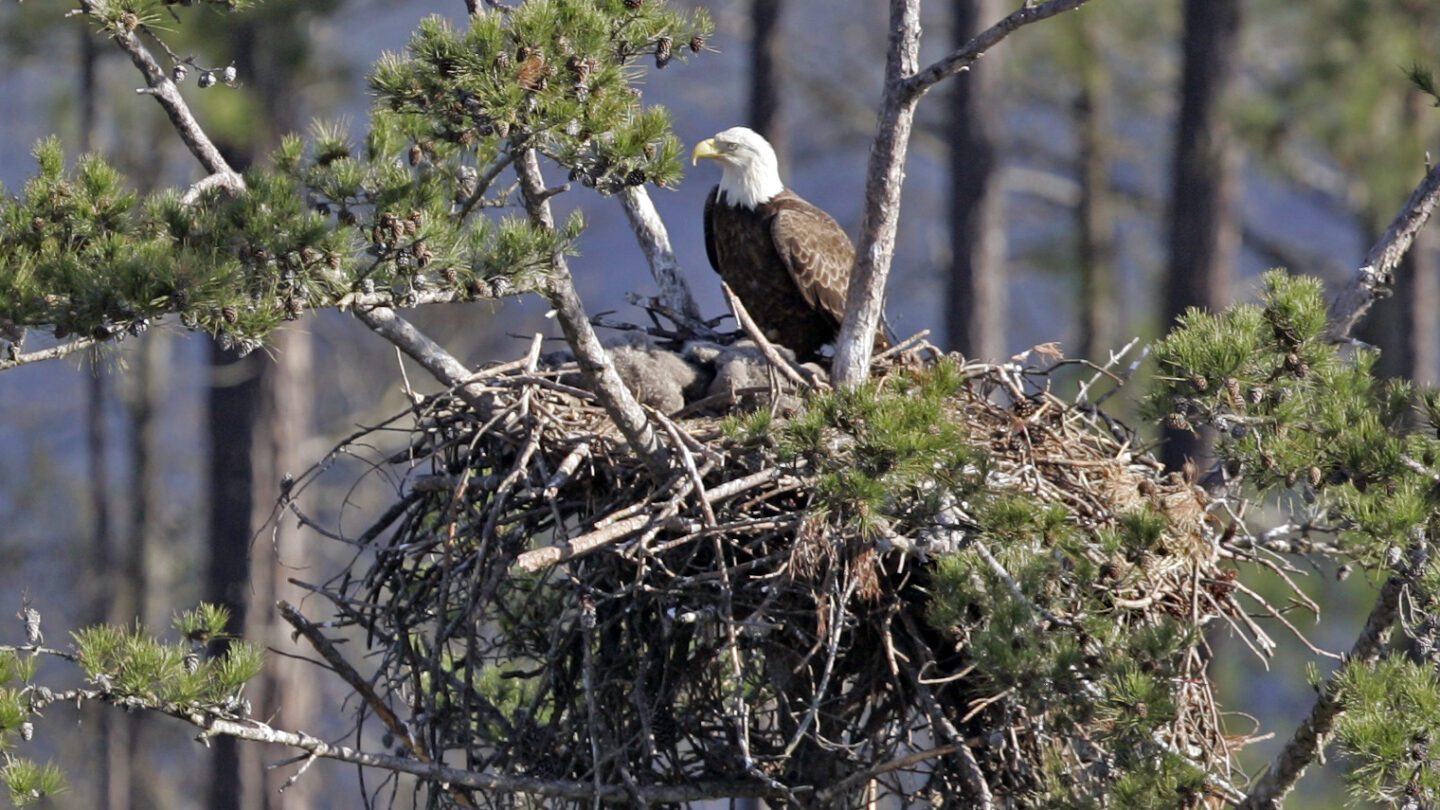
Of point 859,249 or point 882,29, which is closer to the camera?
point 859,249

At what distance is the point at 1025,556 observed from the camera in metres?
3.98

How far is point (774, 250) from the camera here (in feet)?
20.9

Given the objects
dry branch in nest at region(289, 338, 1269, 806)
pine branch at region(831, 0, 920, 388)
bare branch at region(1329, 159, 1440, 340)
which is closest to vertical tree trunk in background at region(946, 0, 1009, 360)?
dry branch in nest at region(289, 338, 1269, 806)

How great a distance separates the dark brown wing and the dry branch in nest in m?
0.92

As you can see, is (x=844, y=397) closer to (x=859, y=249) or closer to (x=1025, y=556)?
(x=1025, y=556)

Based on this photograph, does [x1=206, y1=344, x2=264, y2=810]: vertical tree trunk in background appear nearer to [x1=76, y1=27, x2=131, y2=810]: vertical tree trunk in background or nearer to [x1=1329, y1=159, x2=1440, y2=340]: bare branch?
[x1=76, y1=27, x2=131, y2=810]: vertical tree trunk in background

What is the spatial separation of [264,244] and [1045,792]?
2258 millimetres

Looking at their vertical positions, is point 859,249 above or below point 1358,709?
above

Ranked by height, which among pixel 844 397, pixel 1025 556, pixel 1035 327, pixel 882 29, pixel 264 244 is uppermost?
pixel 882 29

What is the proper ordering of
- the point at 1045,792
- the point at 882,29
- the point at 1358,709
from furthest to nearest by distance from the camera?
the point at 882,29, the point at 1045,792, the point at 1358,709

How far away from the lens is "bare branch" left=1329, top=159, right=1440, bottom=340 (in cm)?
486

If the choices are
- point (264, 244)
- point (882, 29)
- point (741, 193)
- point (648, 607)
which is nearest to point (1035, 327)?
point (882, 29)

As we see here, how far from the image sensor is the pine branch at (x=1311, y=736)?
392cm

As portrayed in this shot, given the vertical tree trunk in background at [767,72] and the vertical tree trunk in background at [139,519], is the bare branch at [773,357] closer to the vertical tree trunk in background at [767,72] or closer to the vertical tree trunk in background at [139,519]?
the vertical tree trunk in background at [767,72]
